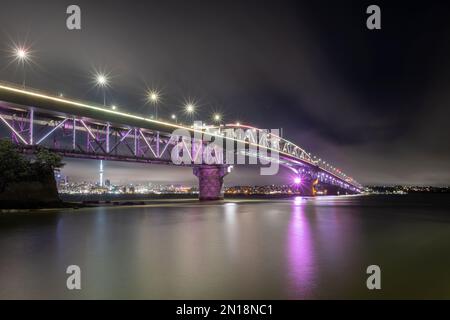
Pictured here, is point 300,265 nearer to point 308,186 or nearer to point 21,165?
point 21,165

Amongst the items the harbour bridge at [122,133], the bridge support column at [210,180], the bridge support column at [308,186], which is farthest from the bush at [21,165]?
the bridge support column at [308,186]

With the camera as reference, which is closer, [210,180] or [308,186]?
[210,180]

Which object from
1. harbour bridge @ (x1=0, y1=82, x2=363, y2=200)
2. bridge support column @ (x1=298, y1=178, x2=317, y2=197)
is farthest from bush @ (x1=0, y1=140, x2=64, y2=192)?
bridge support column @ (x1=298, y1=178, x2=317, y2=197)

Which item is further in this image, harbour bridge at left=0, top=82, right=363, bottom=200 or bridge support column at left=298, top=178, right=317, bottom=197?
bridge support column at left=298, top=178, right=317, bottom=197

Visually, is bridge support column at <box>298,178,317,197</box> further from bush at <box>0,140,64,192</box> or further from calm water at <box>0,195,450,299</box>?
calm water at <box>0,195,450,299</box>

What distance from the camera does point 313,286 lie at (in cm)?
1254

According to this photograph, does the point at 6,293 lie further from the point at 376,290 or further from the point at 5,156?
the point at 5,156

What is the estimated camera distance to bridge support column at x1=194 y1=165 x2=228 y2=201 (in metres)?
97.4

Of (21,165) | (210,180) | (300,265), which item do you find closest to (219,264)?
(300,265)

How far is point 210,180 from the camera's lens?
98.2 m

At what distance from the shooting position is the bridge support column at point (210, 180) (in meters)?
97.4

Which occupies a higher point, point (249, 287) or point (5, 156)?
point (5, 156)

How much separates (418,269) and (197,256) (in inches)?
398
